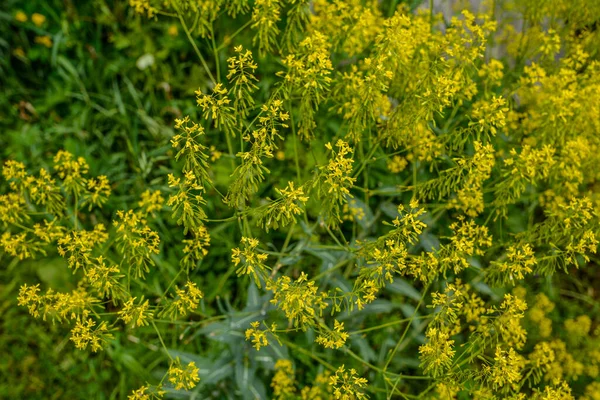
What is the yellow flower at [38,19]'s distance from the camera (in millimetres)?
A: 4566

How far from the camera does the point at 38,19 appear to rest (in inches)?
180

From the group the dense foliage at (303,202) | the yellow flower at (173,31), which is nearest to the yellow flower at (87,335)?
the dense foliage at (303,202)

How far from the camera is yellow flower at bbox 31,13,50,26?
4.57 meters

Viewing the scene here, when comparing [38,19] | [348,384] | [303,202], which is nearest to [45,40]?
[38,19]

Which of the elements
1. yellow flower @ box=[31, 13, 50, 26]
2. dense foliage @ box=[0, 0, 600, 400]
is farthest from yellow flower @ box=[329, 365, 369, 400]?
yellow flower @ box=[31, 13, 50, 26]

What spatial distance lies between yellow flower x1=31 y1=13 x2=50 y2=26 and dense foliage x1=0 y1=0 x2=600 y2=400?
3.1 inches

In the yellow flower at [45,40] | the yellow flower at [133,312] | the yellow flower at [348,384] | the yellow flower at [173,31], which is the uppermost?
the yellow flower at [173,31]

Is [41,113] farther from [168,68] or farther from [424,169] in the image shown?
[424,169]

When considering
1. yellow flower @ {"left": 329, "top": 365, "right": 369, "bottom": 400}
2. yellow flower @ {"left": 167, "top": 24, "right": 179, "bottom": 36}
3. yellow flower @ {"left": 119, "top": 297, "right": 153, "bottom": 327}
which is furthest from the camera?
yellow flower @ {"left": 167, "top": 24, "right": 179, "bottom": 36}

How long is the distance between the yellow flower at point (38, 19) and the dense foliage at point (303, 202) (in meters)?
0.08

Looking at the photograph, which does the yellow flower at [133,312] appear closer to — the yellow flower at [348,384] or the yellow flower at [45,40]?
the yellow flower at [348,384]

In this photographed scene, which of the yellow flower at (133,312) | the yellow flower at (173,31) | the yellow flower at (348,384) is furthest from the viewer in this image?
the yellow flower at (173,31)

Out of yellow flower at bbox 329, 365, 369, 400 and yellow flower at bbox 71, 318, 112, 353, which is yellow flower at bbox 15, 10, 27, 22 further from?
yellow flower at bbox 329, 365, 369, 400

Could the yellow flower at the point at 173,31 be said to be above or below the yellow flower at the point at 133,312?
above
